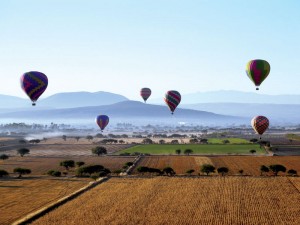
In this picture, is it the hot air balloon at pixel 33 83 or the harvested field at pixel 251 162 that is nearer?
Result: the hot air balloon at pixel 33 83

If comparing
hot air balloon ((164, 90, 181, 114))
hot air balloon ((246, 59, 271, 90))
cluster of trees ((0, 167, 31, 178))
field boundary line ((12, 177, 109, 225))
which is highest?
hot air balloon ((246, 59, 271, 90))

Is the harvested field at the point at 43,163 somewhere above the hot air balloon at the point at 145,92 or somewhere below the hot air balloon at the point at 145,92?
below

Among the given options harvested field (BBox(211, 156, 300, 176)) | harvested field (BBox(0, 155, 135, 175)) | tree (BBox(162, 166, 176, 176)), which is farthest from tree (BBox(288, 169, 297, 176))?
harvested field (BBox(0, 155, 135, 175))

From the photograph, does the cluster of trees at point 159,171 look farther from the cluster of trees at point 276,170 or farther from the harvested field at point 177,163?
the cluster of trees at point 276,170

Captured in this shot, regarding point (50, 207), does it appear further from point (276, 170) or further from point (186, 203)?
point (276, 170)

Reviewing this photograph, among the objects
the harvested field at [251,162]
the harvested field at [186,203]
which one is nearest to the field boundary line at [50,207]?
the harvested field at [186,203]

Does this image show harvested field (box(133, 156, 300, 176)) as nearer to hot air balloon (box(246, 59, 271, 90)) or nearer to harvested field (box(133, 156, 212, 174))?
harvested field (box(133, 156, 212, 174))
